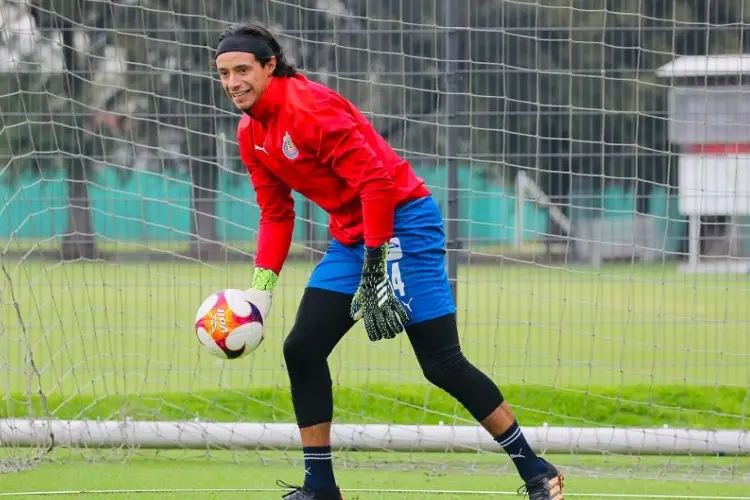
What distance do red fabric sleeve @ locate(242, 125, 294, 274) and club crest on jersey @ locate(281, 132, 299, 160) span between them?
424 mm

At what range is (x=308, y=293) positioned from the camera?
5430 mm

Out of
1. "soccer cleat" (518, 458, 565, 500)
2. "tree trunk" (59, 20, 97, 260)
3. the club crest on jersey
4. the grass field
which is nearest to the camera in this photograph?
the club crest on jersey

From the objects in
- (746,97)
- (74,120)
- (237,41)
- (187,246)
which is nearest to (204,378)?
(187,246)

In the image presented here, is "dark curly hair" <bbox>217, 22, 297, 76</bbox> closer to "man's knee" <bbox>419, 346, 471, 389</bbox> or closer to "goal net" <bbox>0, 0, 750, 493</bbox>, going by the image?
"man's knee" <bbox>419, 346, 471, 389</bbox>

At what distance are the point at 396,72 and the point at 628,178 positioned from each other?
166 cm

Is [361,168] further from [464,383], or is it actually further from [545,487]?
[545,487]

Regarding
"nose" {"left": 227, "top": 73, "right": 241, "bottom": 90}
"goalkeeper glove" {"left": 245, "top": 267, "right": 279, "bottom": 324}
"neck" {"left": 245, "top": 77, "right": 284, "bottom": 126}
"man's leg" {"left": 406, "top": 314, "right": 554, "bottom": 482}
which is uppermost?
"nose" {"left": 227, "top": 73, "right": 241, "bottom": 90}

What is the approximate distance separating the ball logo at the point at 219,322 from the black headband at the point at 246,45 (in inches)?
40.6

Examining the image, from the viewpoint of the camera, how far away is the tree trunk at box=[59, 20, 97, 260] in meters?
8.38

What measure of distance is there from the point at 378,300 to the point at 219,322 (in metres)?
0.67

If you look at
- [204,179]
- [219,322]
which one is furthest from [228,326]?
[204,179]

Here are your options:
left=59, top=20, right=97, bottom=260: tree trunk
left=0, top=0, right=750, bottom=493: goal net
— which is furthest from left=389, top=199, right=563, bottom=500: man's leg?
left=59, top=20, right=97, bottom=260: tree trunk

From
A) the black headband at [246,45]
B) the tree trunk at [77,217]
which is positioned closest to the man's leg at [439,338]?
the black headband at [246,45]

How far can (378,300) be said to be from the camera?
5141 mm
